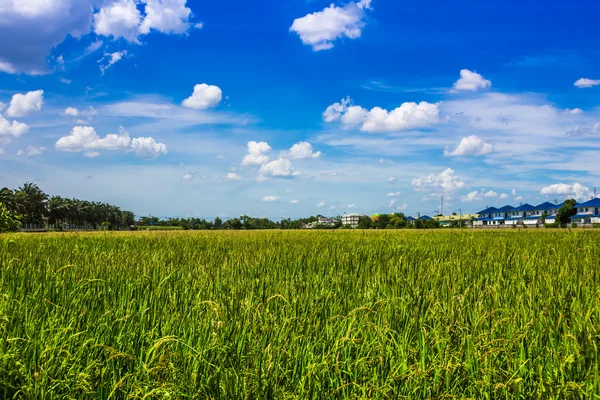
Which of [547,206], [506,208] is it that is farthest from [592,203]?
[506,208]

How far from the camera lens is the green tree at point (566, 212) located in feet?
344

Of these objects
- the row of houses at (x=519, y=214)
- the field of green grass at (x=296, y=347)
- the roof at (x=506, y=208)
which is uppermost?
the roof at (x=506, y=208)

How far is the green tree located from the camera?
10500 centimetres

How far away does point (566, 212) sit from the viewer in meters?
106

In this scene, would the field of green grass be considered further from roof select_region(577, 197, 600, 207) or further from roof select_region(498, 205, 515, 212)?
roof select_region(498, 205, 515, 212)

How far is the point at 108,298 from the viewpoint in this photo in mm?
4129

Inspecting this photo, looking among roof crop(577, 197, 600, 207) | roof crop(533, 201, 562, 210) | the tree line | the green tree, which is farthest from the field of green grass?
roof crop(533, 201, 562, 210)

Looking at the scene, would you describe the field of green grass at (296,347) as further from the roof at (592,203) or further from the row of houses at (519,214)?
the row of houses at (519,214)

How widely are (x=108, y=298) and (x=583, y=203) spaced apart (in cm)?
12982

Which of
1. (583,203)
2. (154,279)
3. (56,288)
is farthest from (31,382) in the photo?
(583,203)

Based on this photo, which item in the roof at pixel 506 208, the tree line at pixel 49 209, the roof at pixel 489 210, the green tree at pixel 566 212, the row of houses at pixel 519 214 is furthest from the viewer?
the roof at pixel 489 210

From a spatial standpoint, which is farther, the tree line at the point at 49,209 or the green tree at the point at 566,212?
the green tree at the point at 566,212

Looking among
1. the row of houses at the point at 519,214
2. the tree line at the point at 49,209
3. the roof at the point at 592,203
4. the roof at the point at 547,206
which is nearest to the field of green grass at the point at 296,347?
the tree line at the point at 49,209

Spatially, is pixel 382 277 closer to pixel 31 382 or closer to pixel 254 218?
pixel 31 382
